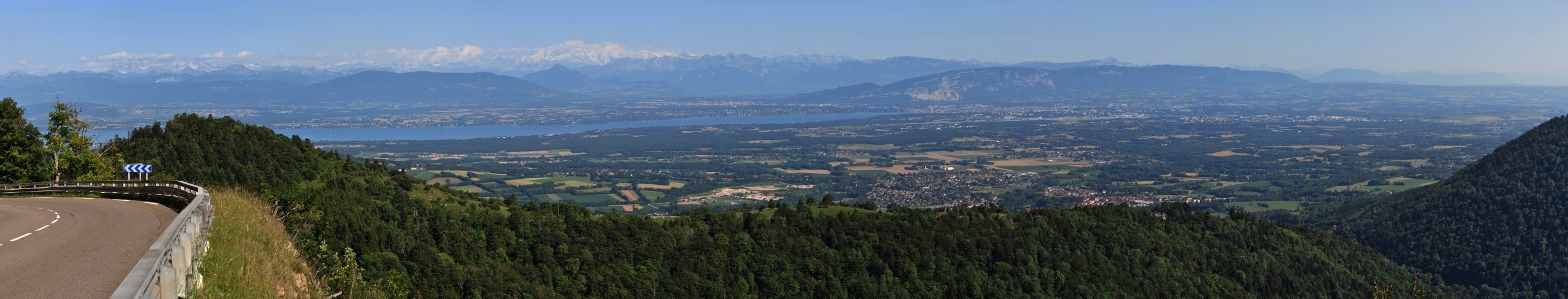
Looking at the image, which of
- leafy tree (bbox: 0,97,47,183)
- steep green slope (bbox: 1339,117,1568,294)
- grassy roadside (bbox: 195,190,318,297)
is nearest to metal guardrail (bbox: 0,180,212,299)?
grassy roadside (bbox: 195,190,318,297)

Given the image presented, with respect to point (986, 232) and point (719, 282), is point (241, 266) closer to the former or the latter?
point (719, 282)

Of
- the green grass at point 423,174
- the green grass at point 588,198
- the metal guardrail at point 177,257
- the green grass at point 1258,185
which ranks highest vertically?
the metal guardrail at point 177,257

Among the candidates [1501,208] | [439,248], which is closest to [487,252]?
[439,248]

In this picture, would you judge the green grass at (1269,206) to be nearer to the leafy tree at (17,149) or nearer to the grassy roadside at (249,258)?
the leafy tree at (17,149)

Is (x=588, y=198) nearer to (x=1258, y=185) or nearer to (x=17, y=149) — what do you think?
(x=17, y=149)

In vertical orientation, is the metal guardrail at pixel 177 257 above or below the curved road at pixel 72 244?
above

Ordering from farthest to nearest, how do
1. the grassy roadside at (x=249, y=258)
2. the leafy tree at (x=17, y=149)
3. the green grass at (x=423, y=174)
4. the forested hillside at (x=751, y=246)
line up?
the green grass at (x=423, y=174)
the forested hillside at (x=751, y=246)
the leafy tree at (x=17, y=149)
the grassy roadside at (x=249, y=258)

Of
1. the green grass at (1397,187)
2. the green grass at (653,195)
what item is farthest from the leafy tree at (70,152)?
the green grass at (1397,187)

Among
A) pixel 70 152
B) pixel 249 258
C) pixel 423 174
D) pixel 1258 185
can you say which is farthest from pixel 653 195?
pixel 249 258
